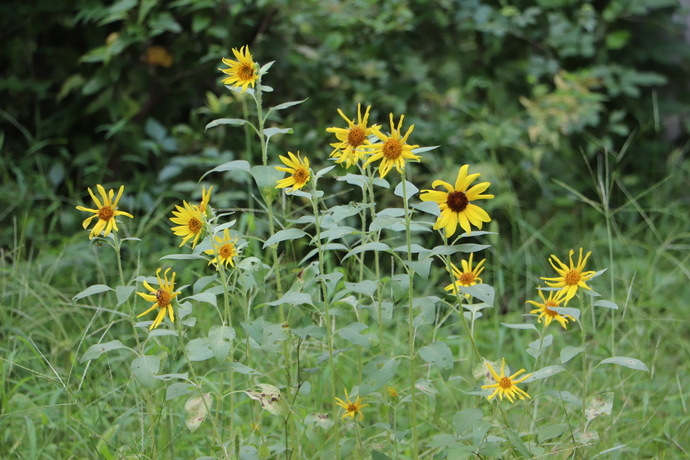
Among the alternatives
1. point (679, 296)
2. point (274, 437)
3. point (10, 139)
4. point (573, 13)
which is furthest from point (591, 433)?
point (10, 139)

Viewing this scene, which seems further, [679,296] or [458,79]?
[458,79]

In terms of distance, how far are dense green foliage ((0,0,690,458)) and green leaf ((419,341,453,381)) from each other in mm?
1190

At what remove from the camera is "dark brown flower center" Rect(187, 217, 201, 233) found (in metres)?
1.05

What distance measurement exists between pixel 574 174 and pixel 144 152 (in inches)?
72.6

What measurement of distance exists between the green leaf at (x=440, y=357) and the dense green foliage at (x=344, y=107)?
1.19 metres

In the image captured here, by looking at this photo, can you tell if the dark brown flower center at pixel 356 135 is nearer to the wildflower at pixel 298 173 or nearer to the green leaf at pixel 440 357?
the wildflower at pixel 298 173

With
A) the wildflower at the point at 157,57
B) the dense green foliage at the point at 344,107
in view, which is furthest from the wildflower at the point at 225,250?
the wildflower at the point at 157,57

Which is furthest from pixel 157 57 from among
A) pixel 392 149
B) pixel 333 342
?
pixel 392 149

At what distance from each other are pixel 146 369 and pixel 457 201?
0.51 metres

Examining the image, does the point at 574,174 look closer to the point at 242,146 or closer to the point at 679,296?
the point at 679,296

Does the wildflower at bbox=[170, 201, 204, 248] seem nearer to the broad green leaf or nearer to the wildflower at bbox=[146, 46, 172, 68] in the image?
the broad green leaf

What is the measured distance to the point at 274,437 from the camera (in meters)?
1.58

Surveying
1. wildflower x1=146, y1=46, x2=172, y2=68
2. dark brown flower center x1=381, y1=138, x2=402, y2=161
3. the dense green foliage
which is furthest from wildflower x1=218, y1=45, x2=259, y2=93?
wildflower x1=146, y1=46, x2=172, y2=68

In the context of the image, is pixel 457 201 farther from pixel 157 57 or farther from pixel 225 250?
pixel 157 57
